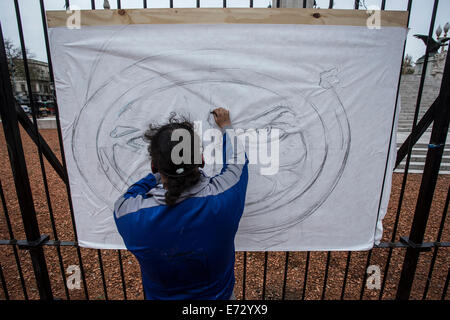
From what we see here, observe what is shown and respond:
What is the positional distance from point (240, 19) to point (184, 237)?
1285mm

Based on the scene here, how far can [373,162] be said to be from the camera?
1.72 m

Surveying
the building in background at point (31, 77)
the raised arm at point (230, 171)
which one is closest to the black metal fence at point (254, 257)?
the building in background at point (31, 77)

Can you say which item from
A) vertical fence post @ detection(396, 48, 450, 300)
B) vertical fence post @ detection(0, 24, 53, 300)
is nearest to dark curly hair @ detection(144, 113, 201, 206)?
vertical fence post @ detection(0, 24, 53, 300)

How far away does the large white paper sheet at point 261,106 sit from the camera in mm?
1559

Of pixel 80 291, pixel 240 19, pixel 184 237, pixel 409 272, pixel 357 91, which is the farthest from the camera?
pixel 80 291

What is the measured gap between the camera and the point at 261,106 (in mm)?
1647

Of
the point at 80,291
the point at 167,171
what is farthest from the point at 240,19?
the point at 80,291

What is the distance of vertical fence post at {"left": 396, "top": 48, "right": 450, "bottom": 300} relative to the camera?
1.60 m

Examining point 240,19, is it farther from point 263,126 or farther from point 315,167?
point 315,167

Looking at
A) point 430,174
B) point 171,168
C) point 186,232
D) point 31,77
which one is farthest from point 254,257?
point 31,77

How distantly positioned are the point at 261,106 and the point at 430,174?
1240mm

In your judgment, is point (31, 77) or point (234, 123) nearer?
point (234, 123)

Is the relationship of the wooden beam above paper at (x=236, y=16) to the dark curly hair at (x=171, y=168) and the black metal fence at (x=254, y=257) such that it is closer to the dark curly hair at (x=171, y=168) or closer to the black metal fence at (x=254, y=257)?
the black metal fence at (x=254, y=257)

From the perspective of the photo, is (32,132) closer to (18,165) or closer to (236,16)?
(18,165)
